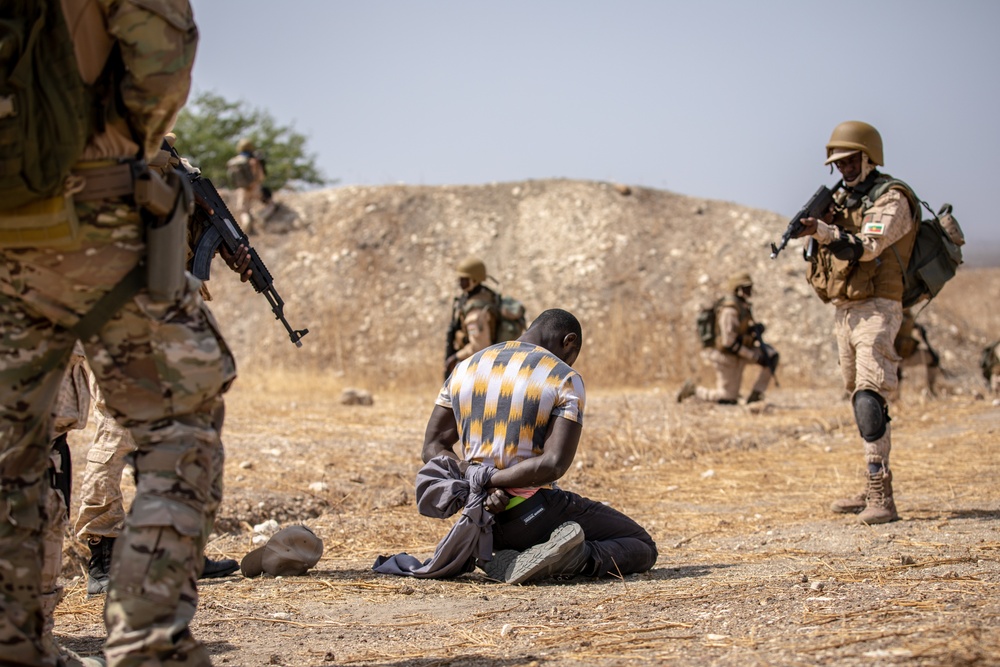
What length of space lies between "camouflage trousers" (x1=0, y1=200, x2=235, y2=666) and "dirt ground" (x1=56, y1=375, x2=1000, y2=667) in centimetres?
90

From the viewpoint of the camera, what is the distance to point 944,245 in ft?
21.3

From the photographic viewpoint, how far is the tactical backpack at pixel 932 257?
6.43 m

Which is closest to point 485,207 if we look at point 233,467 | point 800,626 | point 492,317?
point 492,317

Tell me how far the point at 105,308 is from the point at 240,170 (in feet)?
71.5

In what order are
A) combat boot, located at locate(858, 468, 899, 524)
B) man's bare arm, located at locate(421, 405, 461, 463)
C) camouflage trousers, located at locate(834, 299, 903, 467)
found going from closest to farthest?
1. man's bare arm, located at locate(421, 405, 461, 463)
2. combat boot, located at locate(858, 468, 899, 524)
3. camouflage trousers, located at locate(834, 299, 903, 467)

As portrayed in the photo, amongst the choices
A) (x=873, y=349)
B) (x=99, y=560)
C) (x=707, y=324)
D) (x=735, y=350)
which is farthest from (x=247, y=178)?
(x=99, y=560)

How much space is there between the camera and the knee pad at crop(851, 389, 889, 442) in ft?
20.1

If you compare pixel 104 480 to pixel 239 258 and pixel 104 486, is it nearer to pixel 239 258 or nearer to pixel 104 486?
pixel 104 486

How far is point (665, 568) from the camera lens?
5.07 meters

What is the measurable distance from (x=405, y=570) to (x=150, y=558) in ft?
7.83

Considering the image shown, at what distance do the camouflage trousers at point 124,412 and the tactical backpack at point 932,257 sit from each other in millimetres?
A: 4832

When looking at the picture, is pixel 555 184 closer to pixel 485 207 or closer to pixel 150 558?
pixel 485 207

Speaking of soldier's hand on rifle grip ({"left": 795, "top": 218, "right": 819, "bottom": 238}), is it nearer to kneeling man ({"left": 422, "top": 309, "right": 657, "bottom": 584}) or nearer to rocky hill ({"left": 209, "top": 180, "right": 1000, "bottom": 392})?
kneeling man ({"left": 422, "top": 309, "right": 657, "bottom": 584})

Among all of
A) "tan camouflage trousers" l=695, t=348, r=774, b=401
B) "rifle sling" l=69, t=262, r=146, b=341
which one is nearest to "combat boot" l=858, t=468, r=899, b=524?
"rifle sling" l=69, t=262, r=146, b=341
